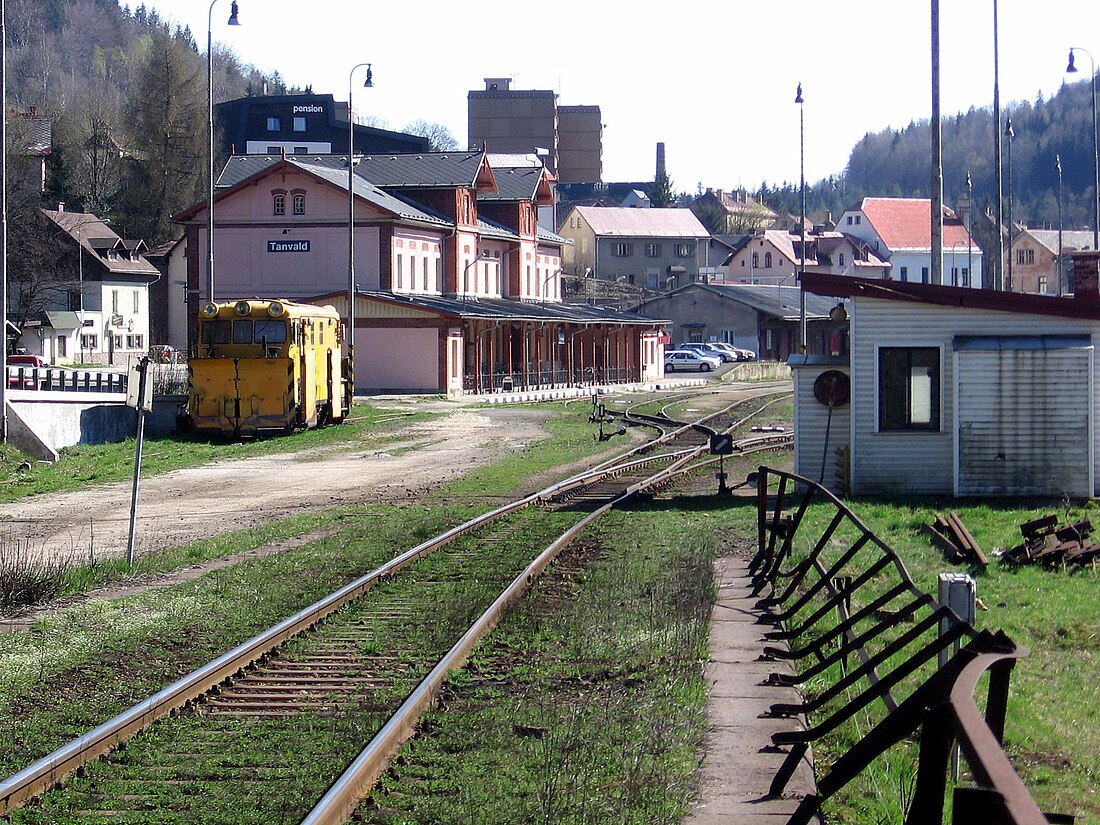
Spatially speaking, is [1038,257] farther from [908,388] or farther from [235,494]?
[235,494]

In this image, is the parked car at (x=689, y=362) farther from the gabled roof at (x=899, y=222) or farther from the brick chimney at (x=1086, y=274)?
the brick chimney at (x=1086, y=274)

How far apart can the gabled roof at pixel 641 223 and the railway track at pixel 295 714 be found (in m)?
112

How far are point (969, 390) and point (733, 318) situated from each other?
248ft

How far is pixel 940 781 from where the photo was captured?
4.48 metres

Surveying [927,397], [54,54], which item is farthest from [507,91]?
[927,397]

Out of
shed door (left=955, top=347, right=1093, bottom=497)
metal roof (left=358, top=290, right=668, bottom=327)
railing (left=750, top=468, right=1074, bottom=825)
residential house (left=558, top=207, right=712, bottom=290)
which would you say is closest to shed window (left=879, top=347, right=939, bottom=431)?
shed door (left=955, top=347, right=1093, bottom=497)

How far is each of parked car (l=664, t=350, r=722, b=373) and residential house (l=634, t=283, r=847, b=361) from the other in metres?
9.38

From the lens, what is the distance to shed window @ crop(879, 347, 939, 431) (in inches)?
886

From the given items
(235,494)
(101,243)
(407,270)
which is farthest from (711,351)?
(235,494)

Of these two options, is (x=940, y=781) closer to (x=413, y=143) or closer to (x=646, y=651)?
(x=646, y=651)

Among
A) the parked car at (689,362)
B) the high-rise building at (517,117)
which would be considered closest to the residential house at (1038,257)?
the high-rise building at (517,117)

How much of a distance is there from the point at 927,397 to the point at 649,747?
617 inches

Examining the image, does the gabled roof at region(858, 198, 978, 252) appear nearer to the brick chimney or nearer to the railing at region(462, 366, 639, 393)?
the railing at region(462, 366, 639, 393)

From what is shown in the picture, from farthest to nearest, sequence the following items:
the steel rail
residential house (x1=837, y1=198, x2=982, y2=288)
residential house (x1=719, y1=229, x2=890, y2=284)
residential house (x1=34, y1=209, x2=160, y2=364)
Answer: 1. residential house (x1=837, y1=198, x2=982, y2=288)
2. residential house (x1=719, y1=229, x2=890, y2=284)
3. residential house (x1=34, y1=209, x2=160, y2=364)
4. the steel rail
